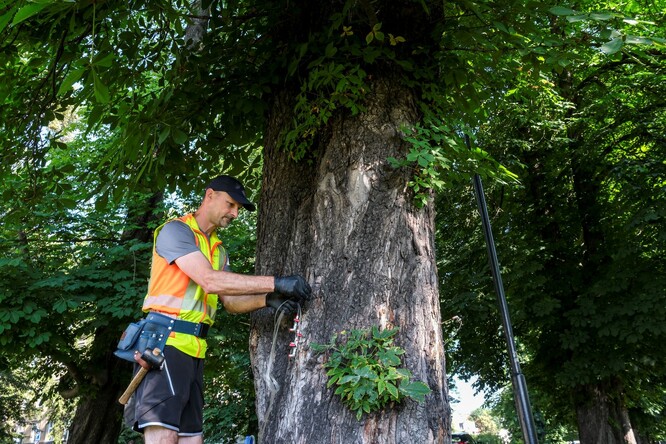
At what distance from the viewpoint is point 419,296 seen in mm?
2957

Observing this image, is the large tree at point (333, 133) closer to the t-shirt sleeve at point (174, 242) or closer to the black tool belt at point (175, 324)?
the black tool belt at point (175, 324)

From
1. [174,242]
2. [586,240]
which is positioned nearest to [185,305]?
[174,242]

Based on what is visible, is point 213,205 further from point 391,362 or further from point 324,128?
point 391,362

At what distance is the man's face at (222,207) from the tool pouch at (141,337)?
30.0 inches

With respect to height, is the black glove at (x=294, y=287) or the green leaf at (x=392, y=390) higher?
the black glove at (x=294, y=287)

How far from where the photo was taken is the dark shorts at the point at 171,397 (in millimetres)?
2895

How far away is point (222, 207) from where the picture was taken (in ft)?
11.4

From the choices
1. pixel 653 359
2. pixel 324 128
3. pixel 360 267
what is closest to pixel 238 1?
pixel 324 128

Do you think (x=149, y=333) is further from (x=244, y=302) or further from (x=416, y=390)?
(x=416, y=390)

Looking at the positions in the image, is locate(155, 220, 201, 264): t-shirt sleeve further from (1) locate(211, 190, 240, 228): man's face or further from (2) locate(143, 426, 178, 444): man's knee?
(2) locate(143, 426, 178, 444): man's knee

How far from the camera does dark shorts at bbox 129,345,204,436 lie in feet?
9.50

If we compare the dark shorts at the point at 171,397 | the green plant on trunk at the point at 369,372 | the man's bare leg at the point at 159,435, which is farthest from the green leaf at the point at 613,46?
the man's bare leg at the point at 159,435

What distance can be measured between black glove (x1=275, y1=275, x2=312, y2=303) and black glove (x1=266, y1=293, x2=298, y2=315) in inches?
2.9

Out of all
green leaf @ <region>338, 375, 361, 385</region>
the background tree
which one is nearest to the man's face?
green leaf @ <region>338, 375, 361, 385</region>
